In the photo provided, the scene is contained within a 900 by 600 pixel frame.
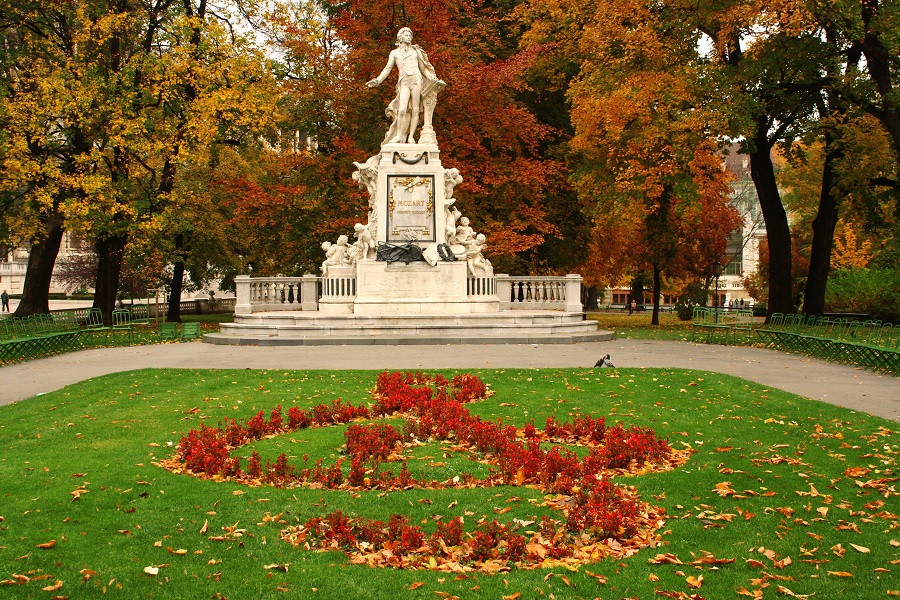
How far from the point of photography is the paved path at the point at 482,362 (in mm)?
12992

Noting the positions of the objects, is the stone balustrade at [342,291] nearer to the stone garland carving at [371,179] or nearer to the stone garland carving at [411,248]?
the stone garland carving at [411,248]

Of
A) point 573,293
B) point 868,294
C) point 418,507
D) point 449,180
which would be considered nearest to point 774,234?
point 573,293

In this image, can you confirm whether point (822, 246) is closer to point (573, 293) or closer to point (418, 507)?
point (573, 293)

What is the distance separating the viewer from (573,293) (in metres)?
24.3

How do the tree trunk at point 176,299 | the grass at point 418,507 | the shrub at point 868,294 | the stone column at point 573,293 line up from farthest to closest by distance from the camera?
1. the tree trunk at point 176,299
2. the shrub at point 868,294
3. the stone column at point 573,293
4. the grass at point 418,507

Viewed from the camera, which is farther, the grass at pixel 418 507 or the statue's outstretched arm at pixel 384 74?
the statue's outstretched arm at pixel 384 74

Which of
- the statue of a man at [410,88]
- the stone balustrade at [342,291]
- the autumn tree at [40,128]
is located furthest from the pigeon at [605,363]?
the autumn tree at [40,128]

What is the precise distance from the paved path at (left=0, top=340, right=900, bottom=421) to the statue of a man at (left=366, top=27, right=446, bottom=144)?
7406 mm

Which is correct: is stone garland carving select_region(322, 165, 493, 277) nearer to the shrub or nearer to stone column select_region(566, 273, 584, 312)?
stone column select_region(566, 273, 584, 312)

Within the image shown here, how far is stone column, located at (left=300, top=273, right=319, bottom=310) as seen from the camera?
25344 millimetres

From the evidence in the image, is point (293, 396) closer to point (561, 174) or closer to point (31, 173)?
point (31, 173)

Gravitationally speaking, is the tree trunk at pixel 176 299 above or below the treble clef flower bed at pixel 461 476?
above

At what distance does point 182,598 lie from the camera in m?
5.01

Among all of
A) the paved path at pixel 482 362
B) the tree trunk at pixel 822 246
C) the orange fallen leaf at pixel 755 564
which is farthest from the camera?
the tree trunk at pixel 822 246
